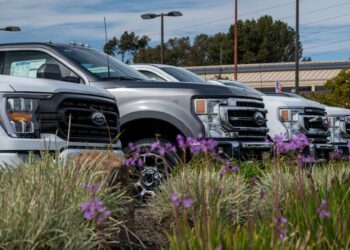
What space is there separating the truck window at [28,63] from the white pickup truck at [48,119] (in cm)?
136

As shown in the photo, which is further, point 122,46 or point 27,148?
point 122,46

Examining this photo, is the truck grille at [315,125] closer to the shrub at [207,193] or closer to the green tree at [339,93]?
the shrub at [207,193]

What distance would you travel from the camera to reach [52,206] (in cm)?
392

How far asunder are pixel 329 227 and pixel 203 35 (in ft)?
307

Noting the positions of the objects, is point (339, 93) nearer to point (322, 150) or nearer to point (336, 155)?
point (322, 150)

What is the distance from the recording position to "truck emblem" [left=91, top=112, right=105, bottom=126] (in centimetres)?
685

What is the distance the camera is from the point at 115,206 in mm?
4684

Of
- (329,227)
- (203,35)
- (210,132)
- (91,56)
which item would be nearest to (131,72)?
(91,56)

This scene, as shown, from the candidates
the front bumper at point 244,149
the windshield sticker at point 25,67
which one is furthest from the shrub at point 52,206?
the front bumper at point 244,149

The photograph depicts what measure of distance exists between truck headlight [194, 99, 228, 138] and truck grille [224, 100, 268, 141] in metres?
0.16

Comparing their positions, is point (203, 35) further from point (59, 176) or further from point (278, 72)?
point (59, 176)

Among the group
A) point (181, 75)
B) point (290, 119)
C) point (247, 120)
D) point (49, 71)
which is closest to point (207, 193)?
point (49, 71)

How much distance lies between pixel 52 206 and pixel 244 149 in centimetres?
512

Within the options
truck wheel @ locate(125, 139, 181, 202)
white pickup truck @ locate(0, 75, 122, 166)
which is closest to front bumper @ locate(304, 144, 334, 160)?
truck wheel @ locate(125, 139, 181, 202)
